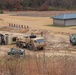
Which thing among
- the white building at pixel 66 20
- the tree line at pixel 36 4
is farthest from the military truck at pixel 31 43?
the tree line at pixel 36 4

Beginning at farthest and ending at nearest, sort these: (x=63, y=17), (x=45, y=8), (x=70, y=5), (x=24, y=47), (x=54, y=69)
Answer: (x=70, y=5) < (x=45, y=8) < (x=63, y=17) < (x=24, y=47) < (x=54, y=69)

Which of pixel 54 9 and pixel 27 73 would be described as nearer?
pixel 27 73

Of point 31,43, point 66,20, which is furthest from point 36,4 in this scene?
point 31,43

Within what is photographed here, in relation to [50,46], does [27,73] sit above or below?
above

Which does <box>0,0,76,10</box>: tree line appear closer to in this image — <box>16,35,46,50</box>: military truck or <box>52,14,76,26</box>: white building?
<box>52,14,76,26</box>: white building

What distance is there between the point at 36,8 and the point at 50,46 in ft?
250

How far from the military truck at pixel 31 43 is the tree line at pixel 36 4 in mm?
73222

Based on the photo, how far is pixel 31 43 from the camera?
97.8 feet

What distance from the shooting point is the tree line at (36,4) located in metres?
106

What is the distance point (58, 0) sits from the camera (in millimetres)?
113000

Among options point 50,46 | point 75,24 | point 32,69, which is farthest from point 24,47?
point 75,24

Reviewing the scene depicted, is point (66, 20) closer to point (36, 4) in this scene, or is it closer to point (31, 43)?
point (31, 43)

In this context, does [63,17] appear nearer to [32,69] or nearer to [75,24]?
[75,24]

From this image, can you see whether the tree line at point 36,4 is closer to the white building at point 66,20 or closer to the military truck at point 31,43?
the white building at point 66,20
